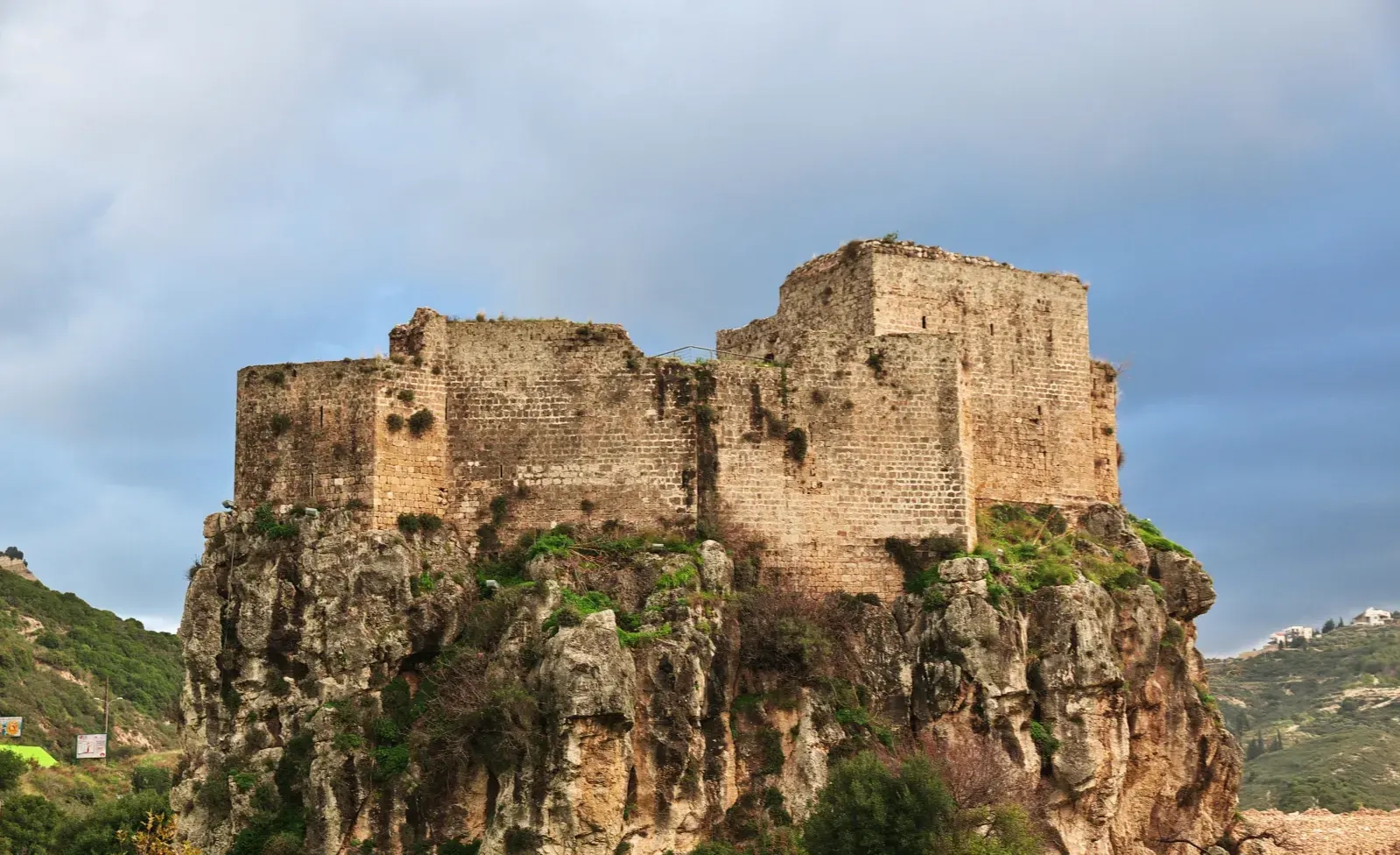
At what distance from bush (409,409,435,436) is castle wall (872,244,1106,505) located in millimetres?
11564

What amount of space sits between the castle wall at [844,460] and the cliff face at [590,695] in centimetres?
112

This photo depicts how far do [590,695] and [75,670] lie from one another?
7118 cm

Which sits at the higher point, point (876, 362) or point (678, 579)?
point (876, 362)

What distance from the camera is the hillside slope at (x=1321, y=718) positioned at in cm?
8644

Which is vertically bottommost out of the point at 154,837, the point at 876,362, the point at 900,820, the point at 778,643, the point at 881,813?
the point at 154,837

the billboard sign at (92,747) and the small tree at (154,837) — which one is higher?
the billboard sign at (92,747)

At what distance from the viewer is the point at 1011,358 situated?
41.8m

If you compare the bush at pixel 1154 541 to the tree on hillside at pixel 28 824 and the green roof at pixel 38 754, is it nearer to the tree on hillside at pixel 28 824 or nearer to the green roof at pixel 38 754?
the tree on hillside at pixel 28 824

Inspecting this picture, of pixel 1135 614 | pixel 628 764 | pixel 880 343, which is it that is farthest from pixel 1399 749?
pixel 628 764

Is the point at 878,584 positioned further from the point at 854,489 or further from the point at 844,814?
the point at 844,814

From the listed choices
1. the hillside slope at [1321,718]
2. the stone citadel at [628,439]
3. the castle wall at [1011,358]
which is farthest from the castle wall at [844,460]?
the hillside slope at [1321,718]

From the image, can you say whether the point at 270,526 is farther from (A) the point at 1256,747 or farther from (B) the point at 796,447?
(A) the point at 1256,747

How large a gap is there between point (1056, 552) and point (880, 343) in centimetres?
709

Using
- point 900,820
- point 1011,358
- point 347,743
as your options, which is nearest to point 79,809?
point 347,743
